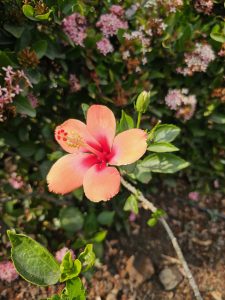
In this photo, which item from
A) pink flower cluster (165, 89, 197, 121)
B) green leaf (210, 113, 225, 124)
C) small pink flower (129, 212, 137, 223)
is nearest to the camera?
pink flower cluster (165, 89, 197, 121)

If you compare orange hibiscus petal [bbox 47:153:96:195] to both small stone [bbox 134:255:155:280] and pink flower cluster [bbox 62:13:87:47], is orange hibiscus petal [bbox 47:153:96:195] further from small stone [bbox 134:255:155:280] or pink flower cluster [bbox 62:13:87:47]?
small stone [bbox 134:255:155:280]

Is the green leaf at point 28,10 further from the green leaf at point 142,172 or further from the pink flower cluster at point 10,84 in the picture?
the green leaf at point 142,172

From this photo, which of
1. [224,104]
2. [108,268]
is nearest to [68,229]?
[108,268]

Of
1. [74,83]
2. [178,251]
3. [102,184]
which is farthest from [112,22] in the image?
[178,251]

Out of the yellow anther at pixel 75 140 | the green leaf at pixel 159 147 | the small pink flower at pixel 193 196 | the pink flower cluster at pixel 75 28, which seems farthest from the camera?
the small pink flower at pixel 193 196

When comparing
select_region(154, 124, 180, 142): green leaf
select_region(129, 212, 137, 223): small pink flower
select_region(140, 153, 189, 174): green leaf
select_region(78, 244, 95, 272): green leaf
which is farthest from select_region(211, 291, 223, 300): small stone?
select_region(78, 244, 95, 272): green leaf

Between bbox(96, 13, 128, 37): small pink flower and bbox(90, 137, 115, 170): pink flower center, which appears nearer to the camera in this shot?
bbox(90, 137, 115, 170): pink flower center

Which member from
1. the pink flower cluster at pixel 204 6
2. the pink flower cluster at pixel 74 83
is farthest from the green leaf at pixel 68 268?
the pink flower cluster at pixel 204 6
